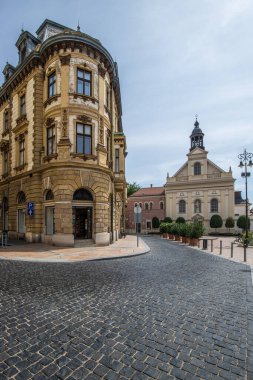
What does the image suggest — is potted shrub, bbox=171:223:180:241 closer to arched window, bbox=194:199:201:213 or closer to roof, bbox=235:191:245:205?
arched window, bbox=194:199:201:213

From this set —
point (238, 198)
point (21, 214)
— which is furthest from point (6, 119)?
point (238, 198)

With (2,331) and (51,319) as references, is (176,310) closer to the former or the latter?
(51,319)

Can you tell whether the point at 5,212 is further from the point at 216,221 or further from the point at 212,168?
the point at 212,168

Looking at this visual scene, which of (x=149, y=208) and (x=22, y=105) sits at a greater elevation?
(x=22, y=105)

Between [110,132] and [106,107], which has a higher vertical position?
[106,107]

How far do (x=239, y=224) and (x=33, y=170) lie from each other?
41738mm

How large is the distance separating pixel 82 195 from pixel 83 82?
8.48 metres

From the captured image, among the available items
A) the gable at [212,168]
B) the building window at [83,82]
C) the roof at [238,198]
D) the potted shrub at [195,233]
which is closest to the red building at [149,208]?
the gable at [212,168]

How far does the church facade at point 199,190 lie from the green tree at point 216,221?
1605mm

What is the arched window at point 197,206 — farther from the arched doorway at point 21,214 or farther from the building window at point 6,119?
the building window at point 6,119

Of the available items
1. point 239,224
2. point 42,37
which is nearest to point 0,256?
point 42,37

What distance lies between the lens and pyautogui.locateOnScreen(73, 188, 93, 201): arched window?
16239mm

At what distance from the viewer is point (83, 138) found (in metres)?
16.8

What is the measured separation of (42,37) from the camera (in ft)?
67.7
